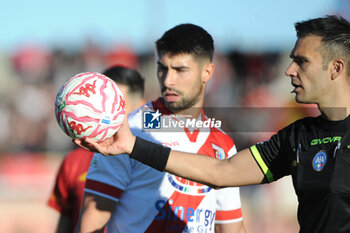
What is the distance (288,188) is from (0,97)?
9.59 metres

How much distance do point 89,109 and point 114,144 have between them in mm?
298

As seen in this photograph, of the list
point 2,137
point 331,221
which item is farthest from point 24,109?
point 331,221

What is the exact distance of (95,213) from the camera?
4.07 metres

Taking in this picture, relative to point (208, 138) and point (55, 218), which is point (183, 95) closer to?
point (208, 138)

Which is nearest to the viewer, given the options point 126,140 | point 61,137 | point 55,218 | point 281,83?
point 126,140

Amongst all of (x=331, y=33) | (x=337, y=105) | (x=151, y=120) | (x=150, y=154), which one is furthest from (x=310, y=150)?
(x=151, y=120)

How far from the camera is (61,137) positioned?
16.0m

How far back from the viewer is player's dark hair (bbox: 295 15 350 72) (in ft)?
12.2

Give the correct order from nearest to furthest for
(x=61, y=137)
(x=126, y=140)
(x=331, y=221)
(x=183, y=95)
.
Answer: (x=331, y=221)
(x=126, y=140)
(x=183, y=95)
(x=61, y=137)

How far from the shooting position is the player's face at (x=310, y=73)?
145 inches

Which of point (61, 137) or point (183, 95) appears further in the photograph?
point (61, 137)

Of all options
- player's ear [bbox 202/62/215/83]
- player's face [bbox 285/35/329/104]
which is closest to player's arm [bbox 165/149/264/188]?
player's face [bbox 285/35/329/104]

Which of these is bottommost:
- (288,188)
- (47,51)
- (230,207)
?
(288,188)

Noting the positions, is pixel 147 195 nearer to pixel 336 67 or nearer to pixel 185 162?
pixel 185 162
